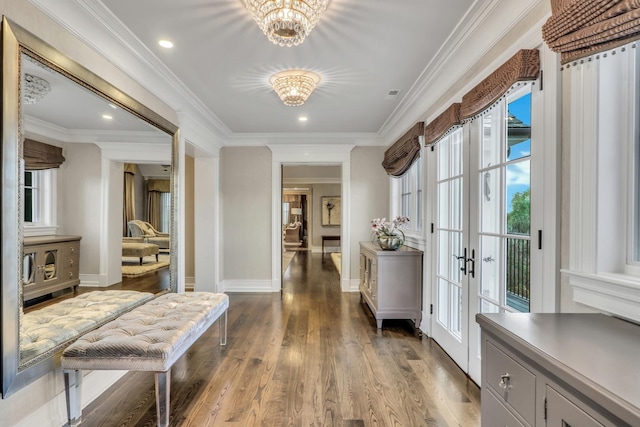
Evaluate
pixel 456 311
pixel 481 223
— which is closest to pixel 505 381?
pixel 481 223

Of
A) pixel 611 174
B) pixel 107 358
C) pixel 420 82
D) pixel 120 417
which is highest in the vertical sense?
pixel 420 82

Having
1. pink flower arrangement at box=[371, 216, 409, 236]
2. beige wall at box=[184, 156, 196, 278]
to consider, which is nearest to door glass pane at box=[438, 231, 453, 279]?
pink flower arrangement at box=[371, 216, 409, 236]

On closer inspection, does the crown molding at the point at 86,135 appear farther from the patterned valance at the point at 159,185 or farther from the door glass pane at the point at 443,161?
the door glass pane at the point at 443,161

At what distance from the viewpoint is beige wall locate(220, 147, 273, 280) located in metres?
5.48

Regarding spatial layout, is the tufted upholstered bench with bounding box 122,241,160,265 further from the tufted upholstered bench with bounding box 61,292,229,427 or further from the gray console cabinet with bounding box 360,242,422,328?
the gray console cabinet with bounding box 360,242,422,328

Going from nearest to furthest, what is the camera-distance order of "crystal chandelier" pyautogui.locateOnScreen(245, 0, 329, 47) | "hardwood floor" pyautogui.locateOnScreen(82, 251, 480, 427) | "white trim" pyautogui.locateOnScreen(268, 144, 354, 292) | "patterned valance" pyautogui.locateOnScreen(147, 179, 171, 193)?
1. "crystal chandelier" pyautogui.locateOnScreen(245, 0, 329, 47)
2. "hardwood floor" pyautogui.locateOnScreen(82, 251, 480, 427)
3. "patterned valance" pyautogui.locateOnScreen(147, 179, 171, 193)
4. "white trim" pyautogui.locateOnScreen(268, 144, 354, 292)

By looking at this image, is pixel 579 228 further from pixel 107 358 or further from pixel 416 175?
pixel 416 175

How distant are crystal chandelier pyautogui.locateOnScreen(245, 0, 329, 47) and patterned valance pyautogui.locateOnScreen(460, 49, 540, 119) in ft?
3.73

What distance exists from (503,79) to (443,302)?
213 centimetres

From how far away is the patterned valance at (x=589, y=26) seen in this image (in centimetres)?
106

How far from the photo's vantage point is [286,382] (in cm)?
247

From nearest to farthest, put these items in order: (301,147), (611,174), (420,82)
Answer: (611,174) → (420,82) → (301,147)

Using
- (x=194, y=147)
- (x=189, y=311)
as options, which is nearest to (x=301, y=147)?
(x=194, y=147)

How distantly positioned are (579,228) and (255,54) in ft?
8.33
